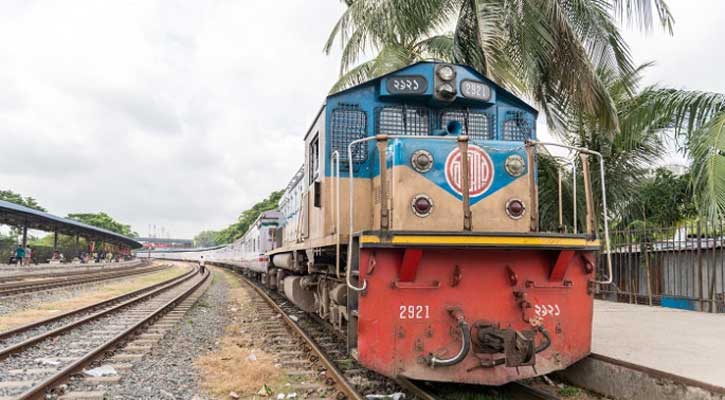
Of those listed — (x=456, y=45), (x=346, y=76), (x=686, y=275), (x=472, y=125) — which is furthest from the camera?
(x=346, y=76)

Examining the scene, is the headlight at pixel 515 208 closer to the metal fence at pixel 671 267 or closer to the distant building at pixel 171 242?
the metal fence at pixel 671 267

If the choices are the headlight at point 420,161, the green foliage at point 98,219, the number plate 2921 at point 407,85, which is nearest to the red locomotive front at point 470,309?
the headlight at point 420,161

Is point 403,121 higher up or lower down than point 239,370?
higher up

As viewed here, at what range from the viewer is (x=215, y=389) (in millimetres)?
5645

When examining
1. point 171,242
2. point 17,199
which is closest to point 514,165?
point 17,199

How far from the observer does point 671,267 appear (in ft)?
35.8

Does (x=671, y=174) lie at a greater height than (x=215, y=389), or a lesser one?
greater

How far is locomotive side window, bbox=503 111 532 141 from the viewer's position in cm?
648

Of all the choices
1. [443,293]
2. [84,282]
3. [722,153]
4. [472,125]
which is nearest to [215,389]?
[443,293]

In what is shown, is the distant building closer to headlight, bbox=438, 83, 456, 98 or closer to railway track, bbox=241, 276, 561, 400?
railway track, bbox=241, 276, 561, 400

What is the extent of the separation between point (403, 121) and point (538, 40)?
538 centimetres

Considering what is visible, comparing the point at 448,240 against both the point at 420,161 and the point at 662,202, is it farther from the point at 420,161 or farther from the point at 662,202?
A: the point at 662,202

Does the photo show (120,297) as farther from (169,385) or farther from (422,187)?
(422,187)

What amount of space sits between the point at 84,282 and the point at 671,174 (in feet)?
65.8
